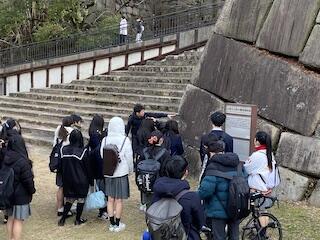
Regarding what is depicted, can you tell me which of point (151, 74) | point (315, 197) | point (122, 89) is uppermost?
point (151, 74)

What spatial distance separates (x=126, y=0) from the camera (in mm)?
25984

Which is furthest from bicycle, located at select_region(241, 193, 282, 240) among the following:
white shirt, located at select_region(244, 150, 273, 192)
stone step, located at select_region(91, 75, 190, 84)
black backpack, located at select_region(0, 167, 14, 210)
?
stone step, located at select_region(91, 75, 190, 84)

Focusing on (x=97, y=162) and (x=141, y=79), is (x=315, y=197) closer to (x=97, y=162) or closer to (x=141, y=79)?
(x=97, y=162)

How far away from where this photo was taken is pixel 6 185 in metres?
5.71

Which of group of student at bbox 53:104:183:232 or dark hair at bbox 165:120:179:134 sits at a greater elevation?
dark hair at bbox 165:120:179:134

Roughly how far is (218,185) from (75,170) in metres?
2.59

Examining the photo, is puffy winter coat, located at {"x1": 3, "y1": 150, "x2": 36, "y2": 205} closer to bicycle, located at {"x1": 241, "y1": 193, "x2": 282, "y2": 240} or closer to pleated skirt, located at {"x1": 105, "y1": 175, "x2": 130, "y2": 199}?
pleated skirt, located at {"x1": 105, "y1": 175, "x2": 130, "y2": 199}

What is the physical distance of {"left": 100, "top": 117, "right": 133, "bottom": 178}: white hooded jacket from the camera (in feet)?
22.2

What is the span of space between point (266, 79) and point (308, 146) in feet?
5.16

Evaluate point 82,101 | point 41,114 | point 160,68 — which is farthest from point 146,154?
point 160,68

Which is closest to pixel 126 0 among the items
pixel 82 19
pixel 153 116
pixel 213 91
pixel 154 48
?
pixel 82 19

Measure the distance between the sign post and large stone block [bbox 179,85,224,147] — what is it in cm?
215

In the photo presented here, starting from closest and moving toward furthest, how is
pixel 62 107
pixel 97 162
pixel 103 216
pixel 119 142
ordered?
pixel 119 142, pixel 97 162, pixel 103 216, pixel 62 107

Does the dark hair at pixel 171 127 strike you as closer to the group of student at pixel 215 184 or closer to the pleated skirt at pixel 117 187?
the group of student at pixel 215 184
